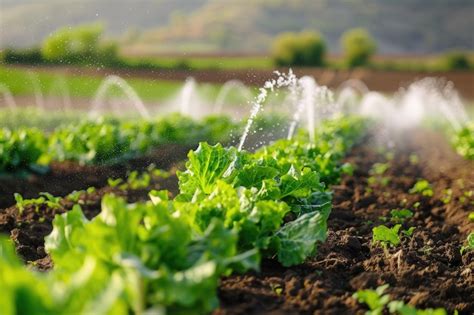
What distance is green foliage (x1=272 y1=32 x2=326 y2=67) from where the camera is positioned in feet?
171

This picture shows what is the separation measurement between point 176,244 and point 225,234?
0.79ft

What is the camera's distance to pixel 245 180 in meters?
4.48

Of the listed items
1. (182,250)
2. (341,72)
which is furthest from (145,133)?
(341,72)

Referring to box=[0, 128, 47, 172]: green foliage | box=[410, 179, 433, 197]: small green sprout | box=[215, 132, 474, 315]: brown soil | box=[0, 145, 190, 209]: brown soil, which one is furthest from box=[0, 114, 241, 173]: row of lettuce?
box=[410, 179, 433, 197]: small green sprout

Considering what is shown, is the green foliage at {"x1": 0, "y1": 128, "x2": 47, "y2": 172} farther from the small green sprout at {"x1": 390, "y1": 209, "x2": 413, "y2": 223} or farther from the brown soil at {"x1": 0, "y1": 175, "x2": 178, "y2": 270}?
the small green sprout at {"x1": 390, "y1": 209, "x2": 413, "y2": 223}

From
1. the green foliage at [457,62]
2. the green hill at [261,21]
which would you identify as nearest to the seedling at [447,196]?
the green foliage at [457,62]

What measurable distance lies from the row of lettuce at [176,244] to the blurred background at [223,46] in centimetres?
267

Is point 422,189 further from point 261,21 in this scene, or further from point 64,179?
point 261,21

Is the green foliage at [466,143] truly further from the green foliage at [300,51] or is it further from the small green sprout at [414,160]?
the green foliage at [300,51]

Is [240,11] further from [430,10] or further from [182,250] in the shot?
[182,250]

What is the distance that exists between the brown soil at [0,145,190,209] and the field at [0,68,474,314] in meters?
0.03

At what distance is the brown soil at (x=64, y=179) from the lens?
7.76m

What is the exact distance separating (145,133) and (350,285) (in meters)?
6.77

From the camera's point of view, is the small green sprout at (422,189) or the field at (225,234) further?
the small green sprout at (422,189)
